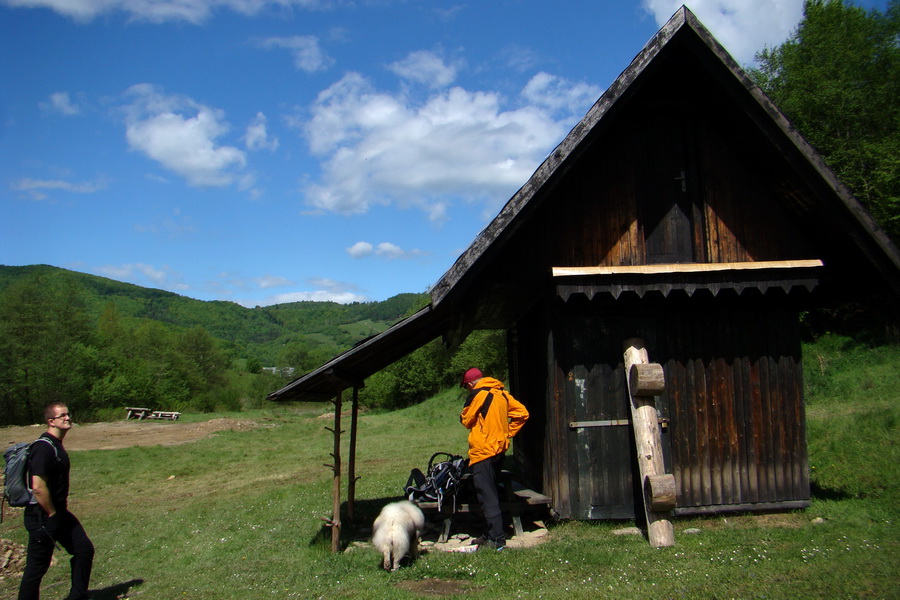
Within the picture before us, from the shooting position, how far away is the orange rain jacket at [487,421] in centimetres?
759

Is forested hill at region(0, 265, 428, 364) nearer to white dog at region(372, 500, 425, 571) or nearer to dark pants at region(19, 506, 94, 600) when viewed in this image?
white dog at region(372, 500, 425, 571)

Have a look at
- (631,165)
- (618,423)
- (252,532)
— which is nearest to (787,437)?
(618,423)

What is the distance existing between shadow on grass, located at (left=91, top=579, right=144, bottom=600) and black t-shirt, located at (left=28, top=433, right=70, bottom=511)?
129 centimetres

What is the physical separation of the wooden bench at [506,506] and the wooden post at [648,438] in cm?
135

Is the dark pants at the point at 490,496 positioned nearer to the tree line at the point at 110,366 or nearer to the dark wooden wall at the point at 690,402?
the dark wooden wall at the point at 690,402

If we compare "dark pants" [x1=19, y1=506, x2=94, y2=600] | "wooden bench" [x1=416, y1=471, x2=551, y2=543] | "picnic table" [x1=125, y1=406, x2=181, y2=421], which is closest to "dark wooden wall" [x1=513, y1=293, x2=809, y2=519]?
"wooden bench" [x1=416, y1=471, x2=551, y2=543]

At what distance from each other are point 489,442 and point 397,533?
152 centimetres

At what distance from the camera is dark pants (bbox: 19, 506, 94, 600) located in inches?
243

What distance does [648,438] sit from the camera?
25.1ft

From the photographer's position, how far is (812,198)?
25.7 feet

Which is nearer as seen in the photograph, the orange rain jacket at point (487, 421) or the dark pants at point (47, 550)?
the dark pants at point (47, 550)

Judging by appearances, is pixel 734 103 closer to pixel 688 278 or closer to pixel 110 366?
pixel 688 278

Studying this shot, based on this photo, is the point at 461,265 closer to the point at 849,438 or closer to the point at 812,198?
the point at 812,198

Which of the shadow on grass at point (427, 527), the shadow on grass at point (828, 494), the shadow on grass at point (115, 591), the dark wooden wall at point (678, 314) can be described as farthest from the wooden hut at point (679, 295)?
the shadow on grass at point (115, 591)
